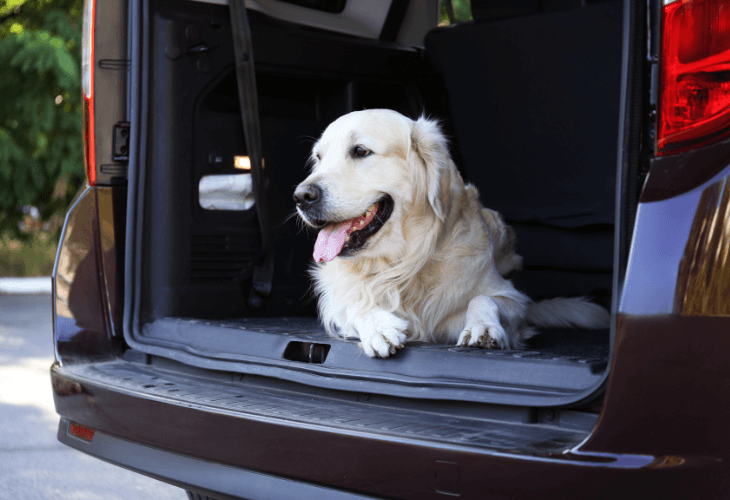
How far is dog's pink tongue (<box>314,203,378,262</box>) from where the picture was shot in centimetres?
240

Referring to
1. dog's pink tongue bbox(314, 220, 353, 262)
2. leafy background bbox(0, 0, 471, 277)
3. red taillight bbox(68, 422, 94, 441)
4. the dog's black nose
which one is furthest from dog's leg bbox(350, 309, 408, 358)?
leafy background bbox(0, 0, 471, 277)

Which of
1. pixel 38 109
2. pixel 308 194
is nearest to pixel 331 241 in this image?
pixel 308 194

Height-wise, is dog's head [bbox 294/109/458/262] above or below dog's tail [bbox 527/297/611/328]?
above

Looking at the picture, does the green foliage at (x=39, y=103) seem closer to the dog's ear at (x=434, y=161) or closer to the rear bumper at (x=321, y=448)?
the dog's ear at (x=434, y=161)

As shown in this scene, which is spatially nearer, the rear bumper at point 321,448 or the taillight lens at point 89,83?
the rear bumper at point 321,448

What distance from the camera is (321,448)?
151cm

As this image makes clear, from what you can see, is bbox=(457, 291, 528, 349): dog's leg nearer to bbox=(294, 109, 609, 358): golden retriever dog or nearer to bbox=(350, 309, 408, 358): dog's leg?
bbox=(294, 109, 609, 358): golden retriever dog

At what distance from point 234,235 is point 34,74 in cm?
733

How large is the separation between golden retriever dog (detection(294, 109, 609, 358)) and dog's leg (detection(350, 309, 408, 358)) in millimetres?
240

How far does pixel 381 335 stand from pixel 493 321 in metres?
0.39

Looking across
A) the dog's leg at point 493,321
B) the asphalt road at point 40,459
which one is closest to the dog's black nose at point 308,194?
the dog's leg at point 493,321

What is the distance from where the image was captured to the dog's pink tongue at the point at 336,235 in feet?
7.88

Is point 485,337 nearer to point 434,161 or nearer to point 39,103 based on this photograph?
point 434,161

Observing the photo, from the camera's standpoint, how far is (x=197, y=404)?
1768 mm
